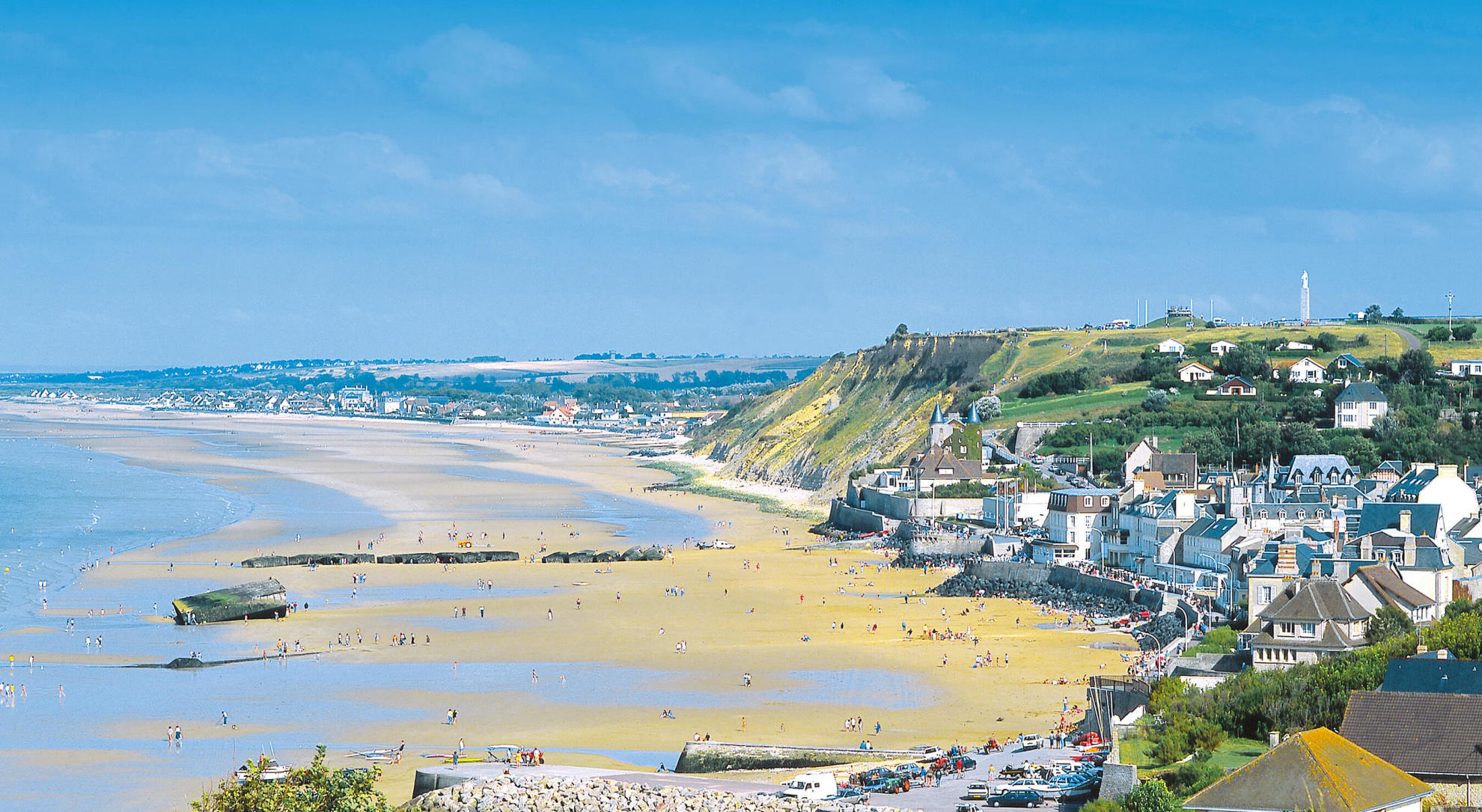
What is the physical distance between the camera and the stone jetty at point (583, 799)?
27547 mm

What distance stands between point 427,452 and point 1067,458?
271 ft

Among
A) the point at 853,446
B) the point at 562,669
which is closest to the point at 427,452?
the point at 853,446

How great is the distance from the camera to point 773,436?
129 meters

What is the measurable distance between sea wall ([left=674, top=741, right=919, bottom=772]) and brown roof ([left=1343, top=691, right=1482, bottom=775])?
9.76 m

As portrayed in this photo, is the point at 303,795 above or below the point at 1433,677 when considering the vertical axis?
below

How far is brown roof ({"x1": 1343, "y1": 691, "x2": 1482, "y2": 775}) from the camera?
24609mm

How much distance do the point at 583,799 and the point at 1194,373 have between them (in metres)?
82.6

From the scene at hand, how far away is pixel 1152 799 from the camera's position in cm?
2389

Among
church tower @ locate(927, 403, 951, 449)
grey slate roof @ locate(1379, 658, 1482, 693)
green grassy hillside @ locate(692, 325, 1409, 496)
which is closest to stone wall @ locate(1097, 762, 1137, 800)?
grey slate roof @ locate(1379, 658, 1482, 693)

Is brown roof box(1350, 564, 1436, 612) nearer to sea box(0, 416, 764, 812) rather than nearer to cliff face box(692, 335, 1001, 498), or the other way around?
sea box(0, 416, 764, 812)

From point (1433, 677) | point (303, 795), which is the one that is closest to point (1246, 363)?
point (1433, 677)

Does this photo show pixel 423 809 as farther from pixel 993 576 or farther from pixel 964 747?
pixel 993 576

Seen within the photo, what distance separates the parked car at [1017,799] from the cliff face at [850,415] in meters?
71.4

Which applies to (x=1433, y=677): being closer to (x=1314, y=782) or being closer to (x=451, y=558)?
(x=1314, y=782)
